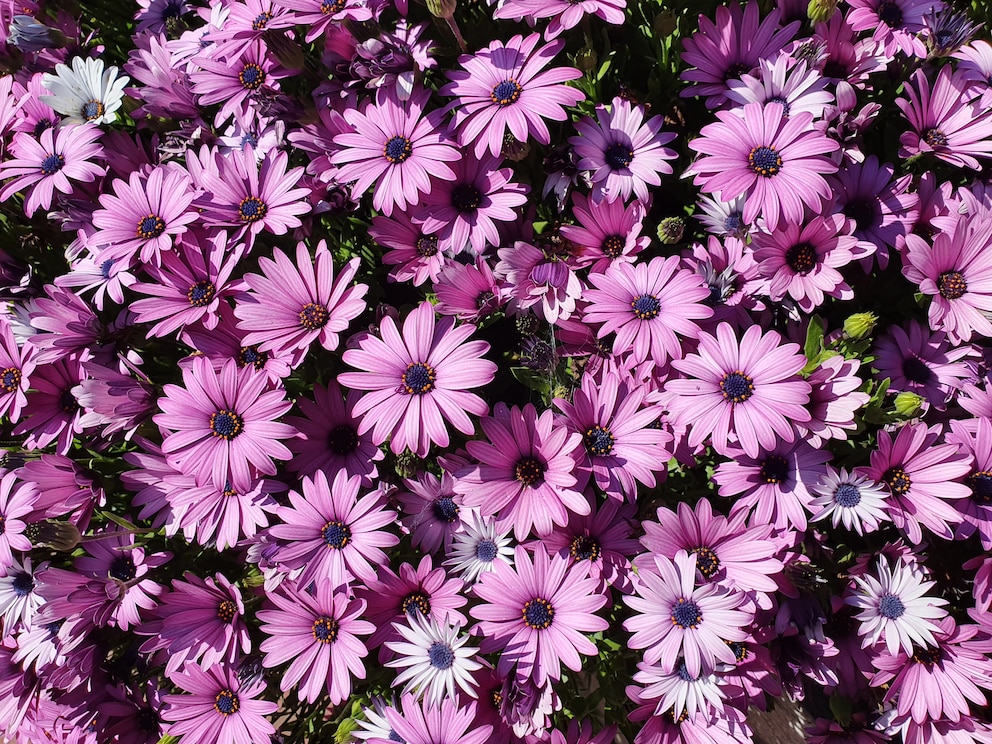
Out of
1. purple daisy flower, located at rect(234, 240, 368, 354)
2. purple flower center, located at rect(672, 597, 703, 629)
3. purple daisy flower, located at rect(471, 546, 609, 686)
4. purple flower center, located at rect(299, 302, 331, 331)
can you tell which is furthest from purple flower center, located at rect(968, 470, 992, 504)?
purple flower center, located at rect(299, 302, 331, 331)

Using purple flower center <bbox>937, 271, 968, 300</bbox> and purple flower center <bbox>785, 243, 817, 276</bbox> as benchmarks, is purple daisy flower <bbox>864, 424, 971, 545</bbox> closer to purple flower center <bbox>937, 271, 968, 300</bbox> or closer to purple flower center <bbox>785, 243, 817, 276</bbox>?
purple flower center <bbox>937, 271, 968, 300</bbox>

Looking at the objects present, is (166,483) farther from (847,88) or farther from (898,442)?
(847,88)

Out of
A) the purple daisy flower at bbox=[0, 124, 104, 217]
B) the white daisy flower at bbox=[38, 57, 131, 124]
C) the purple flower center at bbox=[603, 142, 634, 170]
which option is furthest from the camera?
the white daisy flower at bbox=[38, 57, 131, 124]

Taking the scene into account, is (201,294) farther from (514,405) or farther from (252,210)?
(514,405)

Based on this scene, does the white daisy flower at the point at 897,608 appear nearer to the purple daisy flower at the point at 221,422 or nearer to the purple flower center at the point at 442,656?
the purple flower center at the point at 442,656

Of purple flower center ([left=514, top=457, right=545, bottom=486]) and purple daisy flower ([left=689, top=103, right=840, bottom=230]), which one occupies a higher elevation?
purple daisy flower ([left=689, top=103, right=840, bottom=230])

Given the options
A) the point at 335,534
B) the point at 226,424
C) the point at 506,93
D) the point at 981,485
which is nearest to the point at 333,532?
the point at 335,534

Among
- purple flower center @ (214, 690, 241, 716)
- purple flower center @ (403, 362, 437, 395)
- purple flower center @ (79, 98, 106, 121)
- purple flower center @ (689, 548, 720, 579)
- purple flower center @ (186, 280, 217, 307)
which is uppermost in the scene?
purple flower center @ (79, 98, 106, 121)
